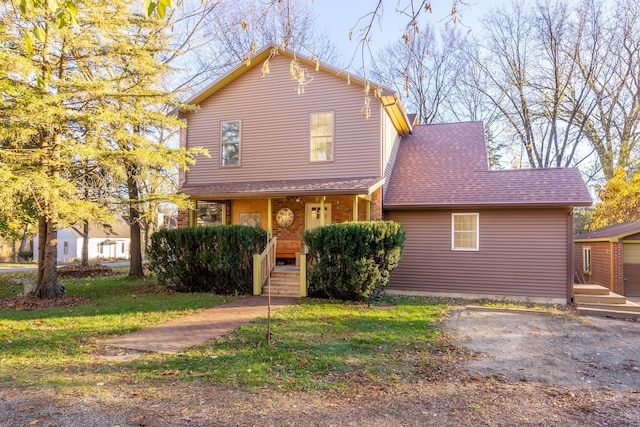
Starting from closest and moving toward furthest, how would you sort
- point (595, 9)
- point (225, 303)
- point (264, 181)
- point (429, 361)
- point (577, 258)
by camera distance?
point (429, 361) < point (225, 303) < point (264, 181) < point (577, 258) < point (595, 9)

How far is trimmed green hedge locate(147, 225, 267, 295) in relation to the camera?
31.0ft

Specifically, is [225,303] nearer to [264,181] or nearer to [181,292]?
[181,292]

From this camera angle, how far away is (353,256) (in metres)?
8.55

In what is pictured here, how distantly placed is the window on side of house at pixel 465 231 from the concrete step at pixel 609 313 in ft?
9.58

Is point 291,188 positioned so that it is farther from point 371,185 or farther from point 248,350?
point 248,350

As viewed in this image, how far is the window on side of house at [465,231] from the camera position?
36.0 ft

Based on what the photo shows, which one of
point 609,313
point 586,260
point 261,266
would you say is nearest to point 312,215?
point 261,266

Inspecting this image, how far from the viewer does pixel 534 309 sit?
29.5 ft

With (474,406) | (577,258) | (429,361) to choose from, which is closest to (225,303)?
(429,361)

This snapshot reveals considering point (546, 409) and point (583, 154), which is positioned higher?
point (583, 154)

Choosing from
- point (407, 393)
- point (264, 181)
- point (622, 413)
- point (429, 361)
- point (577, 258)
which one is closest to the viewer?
point (622, 413)

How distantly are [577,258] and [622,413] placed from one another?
620 inches

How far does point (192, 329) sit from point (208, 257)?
11.4ft

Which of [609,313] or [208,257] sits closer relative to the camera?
[609,313]
